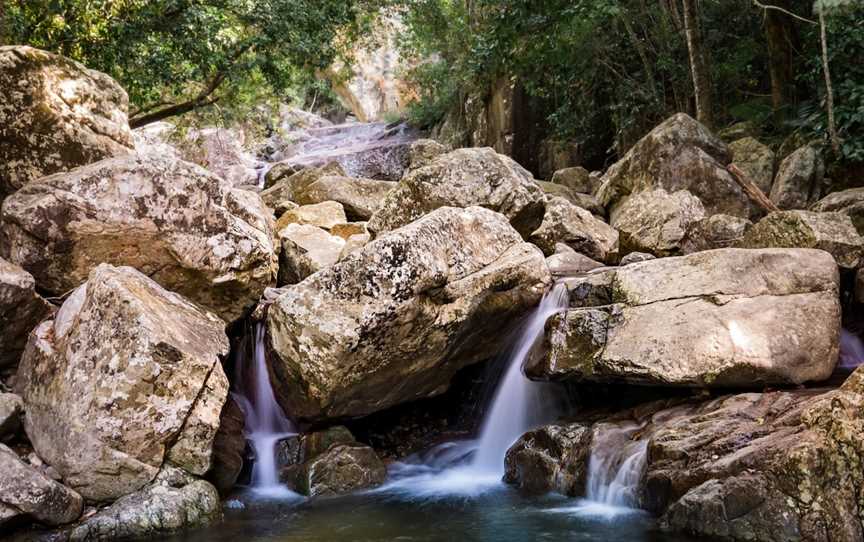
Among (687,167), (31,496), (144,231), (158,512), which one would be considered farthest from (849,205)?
(31,496)

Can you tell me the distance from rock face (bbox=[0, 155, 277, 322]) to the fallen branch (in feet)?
26.8

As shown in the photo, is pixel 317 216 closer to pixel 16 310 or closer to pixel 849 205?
pixel 16 310

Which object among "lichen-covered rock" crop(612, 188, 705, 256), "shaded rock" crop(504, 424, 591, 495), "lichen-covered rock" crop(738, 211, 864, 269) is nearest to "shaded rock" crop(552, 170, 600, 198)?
"lichen-covered rock" crop(612, 188, 705, 256)

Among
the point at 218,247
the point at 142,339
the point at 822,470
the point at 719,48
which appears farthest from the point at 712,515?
the point at 719,48

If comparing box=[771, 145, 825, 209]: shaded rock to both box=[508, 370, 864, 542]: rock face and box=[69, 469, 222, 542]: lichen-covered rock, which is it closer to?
box=[508, 370, 864, 542]: rock face

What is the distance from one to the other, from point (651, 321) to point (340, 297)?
9.97ft

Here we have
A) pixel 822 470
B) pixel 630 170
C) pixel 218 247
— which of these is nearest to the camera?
pixel 822 470

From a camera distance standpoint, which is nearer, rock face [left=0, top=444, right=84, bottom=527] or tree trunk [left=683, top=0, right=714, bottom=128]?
rock face [left=0, top=444, right=84, bottom=527]

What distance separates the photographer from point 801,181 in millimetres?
→ 11883

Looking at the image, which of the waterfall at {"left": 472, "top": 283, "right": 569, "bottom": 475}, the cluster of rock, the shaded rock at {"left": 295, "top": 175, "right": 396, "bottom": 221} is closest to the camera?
the cluster of rock

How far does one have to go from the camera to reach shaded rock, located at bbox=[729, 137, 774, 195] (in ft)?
42.9

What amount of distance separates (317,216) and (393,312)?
5.81 m

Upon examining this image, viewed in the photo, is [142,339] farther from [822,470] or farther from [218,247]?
[822,470]

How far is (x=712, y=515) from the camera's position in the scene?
4.92 m
